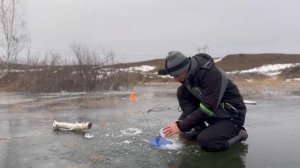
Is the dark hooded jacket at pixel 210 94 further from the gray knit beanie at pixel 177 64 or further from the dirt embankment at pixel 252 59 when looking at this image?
the dirt embankment at pixel 252 59

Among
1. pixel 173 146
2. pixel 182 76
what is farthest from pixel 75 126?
pixel 182 76

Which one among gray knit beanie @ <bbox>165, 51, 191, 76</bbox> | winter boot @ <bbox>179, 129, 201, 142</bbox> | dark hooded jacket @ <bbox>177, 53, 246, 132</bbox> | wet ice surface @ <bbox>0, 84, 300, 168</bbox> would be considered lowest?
wet ice surface @ <bbox>0, 84, 300, 168</bbox>

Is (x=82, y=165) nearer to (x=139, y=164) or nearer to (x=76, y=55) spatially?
(x=139, y=164)

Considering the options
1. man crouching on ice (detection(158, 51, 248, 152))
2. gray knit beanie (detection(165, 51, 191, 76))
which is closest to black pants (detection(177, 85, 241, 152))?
man crouching on ice (detection(158, 51, 248, 152))

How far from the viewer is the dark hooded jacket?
14.7 feet

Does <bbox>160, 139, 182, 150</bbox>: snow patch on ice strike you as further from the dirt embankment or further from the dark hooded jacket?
the dirt embankment

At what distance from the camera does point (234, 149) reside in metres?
4.84

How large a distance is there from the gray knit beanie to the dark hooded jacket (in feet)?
0.30

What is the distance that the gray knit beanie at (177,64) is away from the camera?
14.8 ft

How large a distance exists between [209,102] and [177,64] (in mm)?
580

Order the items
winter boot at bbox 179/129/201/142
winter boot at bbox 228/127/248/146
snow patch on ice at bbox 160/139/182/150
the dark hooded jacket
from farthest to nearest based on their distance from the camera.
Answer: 1. winter boot at bbox 179/129/201/142
2. snow patch on ice at bbox 160/139/182/150
3. winter boot at bbox 228/127/248/146
4. the dark hooded jacket

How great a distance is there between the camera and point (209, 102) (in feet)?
14.6

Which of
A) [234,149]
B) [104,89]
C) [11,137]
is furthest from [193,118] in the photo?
[104,89]

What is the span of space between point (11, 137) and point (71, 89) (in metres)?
13.2
